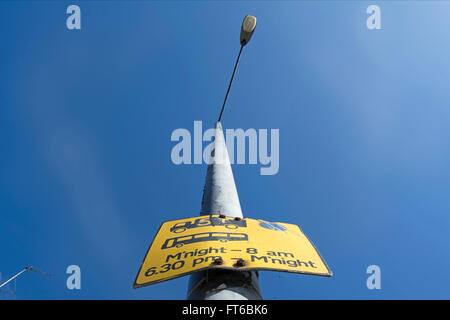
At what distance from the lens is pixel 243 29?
7.60m

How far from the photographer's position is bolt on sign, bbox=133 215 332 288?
3.85 meters

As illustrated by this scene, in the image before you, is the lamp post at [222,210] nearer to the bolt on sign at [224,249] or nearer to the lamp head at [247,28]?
the lamp head at [247,28]

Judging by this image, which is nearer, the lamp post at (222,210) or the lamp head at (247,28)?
the lamp post at (222,210)

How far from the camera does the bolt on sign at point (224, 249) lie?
12.6ft

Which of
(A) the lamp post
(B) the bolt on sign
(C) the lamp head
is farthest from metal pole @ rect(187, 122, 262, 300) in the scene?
(C) the lamp head

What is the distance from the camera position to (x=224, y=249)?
4.12m

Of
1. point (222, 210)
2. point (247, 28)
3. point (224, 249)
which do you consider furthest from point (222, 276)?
point (247, 28)

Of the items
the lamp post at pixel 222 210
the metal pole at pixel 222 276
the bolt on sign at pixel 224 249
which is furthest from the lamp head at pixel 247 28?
the bolt on sign at pixel 224 249

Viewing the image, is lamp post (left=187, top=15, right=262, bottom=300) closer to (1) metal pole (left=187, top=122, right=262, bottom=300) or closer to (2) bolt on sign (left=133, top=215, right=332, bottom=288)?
(1) metal pole (left=187, top=122, right=262, bottom=300)

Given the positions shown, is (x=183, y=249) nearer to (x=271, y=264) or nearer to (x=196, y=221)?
(x=196, y=221)

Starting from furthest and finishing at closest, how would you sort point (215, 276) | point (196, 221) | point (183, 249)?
point (196, 221), point (183, 249), point (215, 276)

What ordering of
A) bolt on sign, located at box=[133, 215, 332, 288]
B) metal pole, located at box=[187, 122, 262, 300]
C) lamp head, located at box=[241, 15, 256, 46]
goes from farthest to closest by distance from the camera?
lamp head, located at box=[241, 15, 256, 46] < bolt on sign, located at box=[133, 215, 332, 288] < metal pole, located at box=[187, 122, 262, 300]
